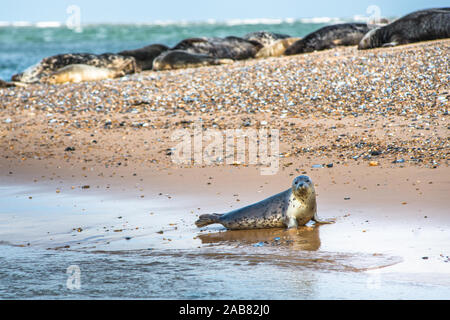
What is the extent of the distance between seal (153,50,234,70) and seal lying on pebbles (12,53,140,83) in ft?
4.04

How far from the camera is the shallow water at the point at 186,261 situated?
4078 mm

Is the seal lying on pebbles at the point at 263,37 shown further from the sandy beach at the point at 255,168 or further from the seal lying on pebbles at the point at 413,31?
the sandy beach at the point at 255,168

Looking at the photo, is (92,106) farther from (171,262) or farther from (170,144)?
(171,262)

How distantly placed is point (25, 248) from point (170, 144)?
3.84 m

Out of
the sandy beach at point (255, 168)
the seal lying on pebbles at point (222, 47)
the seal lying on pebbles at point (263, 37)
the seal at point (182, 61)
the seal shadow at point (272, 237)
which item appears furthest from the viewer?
the seal lying on pebbles at point (263, 37)

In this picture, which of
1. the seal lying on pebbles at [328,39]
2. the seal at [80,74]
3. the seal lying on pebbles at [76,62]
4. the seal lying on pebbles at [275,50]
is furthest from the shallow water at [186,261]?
the seal lying on pebbles at [275,50]

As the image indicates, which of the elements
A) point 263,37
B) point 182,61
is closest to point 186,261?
point 182,61

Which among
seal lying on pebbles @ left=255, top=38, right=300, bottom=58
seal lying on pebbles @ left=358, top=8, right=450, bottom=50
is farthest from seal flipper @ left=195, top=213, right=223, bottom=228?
seal lying on pebbles @ left=255, top=38, right=300, bottom=58

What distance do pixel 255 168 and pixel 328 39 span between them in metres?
11.1

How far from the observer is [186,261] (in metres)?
4.75

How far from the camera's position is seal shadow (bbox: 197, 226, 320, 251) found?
16.6 feet

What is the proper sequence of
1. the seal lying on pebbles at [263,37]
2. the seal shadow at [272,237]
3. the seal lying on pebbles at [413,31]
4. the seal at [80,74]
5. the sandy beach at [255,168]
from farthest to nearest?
the seal lying on pebbles at [263,37] < the seal at [80,74] < the seal lying on pebbles at [413,31] < the seal shadow at [272,237] < the sandy beach at [255,168]

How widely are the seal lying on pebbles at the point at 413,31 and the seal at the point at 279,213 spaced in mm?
9703

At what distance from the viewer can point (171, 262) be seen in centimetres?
475
